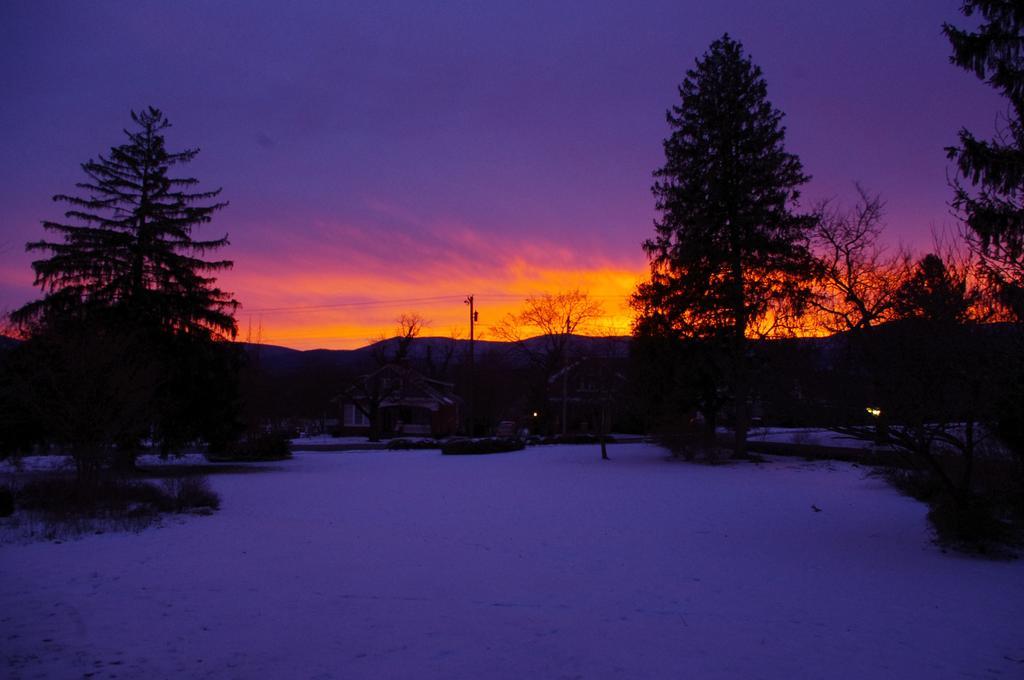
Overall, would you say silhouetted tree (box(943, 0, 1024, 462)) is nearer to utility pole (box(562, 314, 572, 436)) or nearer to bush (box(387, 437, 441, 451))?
bush (box(387, 437, 441, 451))

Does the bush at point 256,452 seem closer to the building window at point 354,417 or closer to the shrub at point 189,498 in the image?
the shrub at point 189,498

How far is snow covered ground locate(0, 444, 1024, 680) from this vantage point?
529 centimetres

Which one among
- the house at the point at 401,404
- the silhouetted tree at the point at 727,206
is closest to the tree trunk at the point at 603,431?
the silhouetted tree at the point at 727,206

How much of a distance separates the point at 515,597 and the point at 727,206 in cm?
2257

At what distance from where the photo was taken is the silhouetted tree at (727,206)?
1024 inches

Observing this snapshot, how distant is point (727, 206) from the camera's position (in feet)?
86.8

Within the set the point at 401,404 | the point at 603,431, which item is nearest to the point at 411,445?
the point at 603,431

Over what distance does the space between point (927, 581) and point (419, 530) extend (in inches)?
286

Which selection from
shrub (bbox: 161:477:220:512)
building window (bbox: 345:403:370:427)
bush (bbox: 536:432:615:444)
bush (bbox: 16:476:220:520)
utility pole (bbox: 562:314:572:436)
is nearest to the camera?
bush (bbox: 16:476:220:520)

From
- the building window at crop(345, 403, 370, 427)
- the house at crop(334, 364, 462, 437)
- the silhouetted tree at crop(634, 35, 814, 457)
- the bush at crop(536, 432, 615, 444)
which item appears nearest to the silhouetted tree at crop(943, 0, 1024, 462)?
the silhouetted tree at crop(634, 35, 814, 457)

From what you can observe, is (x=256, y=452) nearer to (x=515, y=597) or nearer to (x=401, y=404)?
(x=515, y=597)

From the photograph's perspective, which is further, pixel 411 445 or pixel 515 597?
pixel 411 445

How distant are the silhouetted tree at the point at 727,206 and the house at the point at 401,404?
2925 centimetres

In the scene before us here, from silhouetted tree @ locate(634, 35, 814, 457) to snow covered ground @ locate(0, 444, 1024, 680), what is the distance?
531 inches
